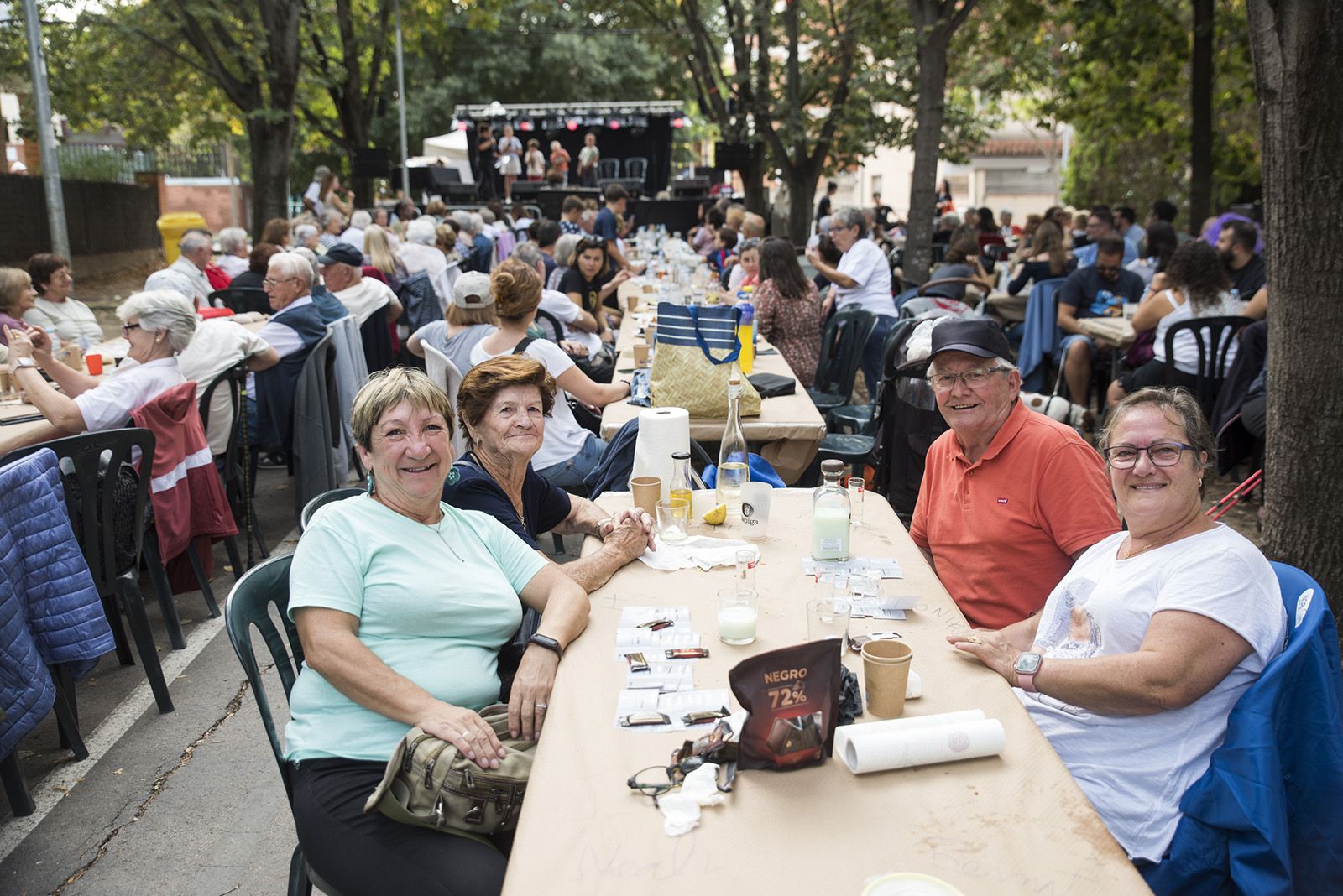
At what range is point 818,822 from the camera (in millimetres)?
1634

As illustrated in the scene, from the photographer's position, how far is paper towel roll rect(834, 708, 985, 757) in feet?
5.91

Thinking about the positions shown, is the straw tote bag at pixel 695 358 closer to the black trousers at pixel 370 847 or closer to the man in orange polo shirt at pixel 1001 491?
the man in orange polo shirt at pixel 1001 491

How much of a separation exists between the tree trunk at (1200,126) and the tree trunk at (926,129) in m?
3.00

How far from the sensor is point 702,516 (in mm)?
3254

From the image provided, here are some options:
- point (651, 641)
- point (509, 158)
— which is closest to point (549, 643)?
point (651, 641)

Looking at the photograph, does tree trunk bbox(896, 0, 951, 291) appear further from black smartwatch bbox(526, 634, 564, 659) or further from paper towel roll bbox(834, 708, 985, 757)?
paper towel roll bbox(834, 708, 985, 757)

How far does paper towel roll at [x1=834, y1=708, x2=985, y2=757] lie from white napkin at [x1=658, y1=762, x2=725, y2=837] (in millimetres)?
229

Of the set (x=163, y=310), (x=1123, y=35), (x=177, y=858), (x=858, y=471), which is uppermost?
(x=1123, y=35)

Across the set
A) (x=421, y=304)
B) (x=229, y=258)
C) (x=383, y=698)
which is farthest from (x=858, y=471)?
(x=229, y=258)

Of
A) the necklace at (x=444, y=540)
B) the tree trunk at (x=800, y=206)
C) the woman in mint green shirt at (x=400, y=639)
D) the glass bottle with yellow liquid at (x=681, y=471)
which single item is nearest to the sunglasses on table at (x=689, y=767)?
the woman in mint green shirt at (x=400, y=639)

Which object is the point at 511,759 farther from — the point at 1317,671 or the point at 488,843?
the point at 1317,671

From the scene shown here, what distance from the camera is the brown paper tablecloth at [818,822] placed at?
151 cm

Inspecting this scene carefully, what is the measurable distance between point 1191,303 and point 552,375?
412 centimetres

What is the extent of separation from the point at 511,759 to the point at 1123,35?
12329mm
